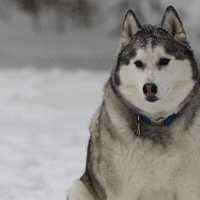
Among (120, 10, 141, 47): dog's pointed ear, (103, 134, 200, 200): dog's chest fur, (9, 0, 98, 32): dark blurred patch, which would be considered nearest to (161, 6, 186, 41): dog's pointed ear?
(120, 10, 141, 47): dog's pointed ear

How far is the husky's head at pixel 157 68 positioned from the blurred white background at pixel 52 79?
68.3 inches

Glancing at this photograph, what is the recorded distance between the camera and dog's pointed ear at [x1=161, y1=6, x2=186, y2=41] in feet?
16.0

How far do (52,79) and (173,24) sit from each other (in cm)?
928

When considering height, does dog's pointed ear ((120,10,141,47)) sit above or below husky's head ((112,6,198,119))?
above

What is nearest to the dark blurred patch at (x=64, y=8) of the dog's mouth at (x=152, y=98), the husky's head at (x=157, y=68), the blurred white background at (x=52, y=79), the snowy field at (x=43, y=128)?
the blurred white background at (x=52, y=79)

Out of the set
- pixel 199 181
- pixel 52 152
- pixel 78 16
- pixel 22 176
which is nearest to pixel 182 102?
pixel 199 181

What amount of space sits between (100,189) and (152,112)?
2.13 feet

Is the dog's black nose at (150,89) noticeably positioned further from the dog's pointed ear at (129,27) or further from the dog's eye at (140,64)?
the dog's pointed ear at (129,27)

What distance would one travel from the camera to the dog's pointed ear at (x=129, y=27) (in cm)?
496

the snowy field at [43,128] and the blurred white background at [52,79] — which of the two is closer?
the snowy field at [43,128]

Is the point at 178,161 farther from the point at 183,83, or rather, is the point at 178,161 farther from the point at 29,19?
the point at 29,19

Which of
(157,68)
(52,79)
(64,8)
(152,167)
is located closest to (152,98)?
(157,68)

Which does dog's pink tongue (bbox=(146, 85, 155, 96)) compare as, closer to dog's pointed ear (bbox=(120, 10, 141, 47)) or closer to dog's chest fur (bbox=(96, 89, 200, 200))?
dog's chest fur (bbox=(96, 89, 200, 200))

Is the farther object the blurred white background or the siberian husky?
the blurred white background
